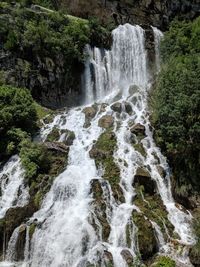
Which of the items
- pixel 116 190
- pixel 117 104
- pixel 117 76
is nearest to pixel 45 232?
pixel 116 190

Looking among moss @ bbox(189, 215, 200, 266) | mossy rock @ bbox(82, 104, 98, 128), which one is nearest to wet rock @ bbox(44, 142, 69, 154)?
mossy rock @ bbox(82, 104, 98, 128)

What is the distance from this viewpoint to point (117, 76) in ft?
121

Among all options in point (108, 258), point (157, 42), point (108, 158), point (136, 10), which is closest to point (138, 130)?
point (108, 158)

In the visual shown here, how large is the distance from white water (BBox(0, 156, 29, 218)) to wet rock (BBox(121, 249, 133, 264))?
6110 millimetres

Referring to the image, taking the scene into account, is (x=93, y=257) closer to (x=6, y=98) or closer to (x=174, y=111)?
(x=174, y=111)

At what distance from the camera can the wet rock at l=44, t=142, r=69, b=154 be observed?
82.2 ft

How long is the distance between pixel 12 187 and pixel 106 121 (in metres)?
8.66

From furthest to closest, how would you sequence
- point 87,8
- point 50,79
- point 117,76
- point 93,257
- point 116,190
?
point 87,8 < point 117,76 < point 50,79 < point 116,190 < point 93,257

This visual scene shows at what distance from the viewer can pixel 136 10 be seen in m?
44.6

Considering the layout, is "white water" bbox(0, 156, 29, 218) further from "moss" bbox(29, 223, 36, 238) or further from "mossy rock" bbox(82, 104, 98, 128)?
"mossy rock" bbox(82, 104, 98, 128)

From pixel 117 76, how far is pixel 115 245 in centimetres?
2030

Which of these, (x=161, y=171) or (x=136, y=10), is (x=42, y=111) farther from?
(x=136, y=10)

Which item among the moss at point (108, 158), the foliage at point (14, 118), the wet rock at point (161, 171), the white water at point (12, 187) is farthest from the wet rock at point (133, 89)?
the white water at point (12, 187)

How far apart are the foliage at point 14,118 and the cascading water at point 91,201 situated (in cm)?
140
